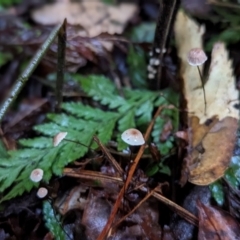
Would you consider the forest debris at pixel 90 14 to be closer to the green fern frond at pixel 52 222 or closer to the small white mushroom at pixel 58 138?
the small white mushroom at pixel 58 138

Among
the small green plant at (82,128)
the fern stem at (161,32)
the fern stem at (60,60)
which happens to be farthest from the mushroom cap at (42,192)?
the fern stem at (161,32)

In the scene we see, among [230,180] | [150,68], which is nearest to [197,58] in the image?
[150,68]

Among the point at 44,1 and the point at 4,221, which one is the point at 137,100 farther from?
the point at 44,1

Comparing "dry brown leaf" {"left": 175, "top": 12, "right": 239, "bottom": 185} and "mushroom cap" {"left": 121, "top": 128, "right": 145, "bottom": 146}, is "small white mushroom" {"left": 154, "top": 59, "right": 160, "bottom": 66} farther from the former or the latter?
"mushroom cap" {"left": 121, "top": 128, "right": 145, "bottom": 146}

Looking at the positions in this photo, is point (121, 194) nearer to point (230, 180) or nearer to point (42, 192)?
point (42, 192)

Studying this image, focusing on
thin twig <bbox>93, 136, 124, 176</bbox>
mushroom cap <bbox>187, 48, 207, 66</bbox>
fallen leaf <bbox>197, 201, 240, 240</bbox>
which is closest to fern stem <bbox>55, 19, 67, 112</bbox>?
thin twig <bbox>93, 136, 124, 176</bbox>
